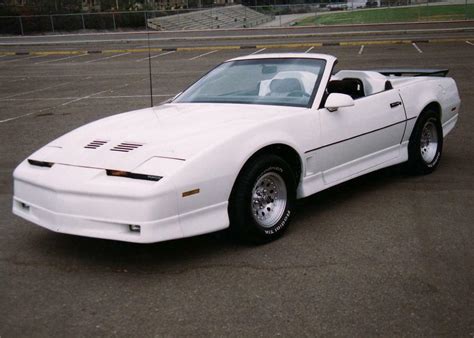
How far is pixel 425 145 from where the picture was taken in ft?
20.9

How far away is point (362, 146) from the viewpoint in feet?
17.5

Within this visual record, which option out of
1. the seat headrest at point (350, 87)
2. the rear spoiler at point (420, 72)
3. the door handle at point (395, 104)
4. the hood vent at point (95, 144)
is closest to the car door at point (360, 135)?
the door handle at point (395, 104)

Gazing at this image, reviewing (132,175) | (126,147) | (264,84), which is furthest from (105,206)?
(264,84)

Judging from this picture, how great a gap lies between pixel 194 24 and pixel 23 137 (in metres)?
43.0

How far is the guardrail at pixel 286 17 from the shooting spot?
45.1 meters

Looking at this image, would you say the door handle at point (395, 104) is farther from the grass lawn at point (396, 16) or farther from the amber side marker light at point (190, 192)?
the grass lawn at point (396, 16)

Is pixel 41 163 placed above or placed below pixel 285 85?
below

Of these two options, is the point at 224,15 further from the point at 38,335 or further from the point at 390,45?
the point at 38,335

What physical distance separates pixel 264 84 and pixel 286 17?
49.5m

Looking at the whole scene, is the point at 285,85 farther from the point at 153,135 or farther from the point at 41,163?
the point at 41,163

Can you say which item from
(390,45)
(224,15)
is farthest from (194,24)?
(390,45)

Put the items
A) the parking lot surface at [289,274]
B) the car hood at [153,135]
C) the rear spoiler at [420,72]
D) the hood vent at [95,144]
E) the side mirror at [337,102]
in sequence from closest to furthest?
the parking lot surface at [289,274] → the car hood at [153,135] → the hood vent at [95,144] → the side mirror at [337,102] → the rear spoiler at [420,72]

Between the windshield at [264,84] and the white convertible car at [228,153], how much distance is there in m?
0.01

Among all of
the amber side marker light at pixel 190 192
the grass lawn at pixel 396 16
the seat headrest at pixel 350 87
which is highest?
the seat headrest at pixel 350 87
